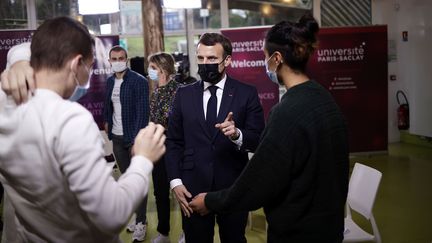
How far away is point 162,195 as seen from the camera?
3.85 metres

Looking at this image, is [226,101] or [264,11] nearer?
[226,101]

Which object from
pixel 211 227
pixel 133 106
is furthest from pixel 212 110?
pixel 133 106

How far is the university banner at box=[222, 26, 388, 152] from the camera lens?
21.8 ft

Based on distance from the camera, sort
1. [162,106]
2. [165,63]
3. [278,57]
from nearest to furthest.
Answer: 1. [278,57]
2. [162,106]
3. [165,63]

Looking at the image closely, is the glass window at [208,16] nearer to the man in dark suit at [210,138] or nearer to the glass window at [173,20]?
the glass window at [173,20]

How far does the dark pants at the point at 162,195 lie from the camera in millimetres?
3783

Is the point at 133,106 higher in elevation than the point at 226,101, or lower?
lower

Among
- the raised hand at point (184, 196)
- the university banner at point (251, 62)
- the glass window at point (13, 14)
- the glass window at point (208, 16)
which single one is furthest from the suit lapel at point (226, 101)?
the glass window at point (13, 14)

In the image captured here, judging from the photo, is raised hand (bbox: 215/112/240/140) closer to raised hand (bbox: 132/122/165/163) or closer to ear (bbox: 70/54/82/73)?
raised hand (bbox: 132/122/165/163)

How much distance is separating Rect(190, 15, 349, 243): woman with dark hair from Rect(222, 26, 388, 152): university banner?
509 cm

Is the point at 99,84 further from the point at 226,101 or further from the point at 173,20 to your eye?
the point at 226,101

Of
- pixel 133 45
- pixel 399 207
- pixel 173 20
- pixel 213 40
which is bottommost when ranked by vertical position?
pixel 399 207

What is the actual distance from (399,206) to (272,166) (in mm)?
3587

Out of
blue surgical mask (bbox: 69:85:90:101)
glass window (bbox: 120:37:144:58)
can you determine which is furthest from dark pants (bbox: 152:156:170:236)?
glass window (bbox: 120:37:144:58)
